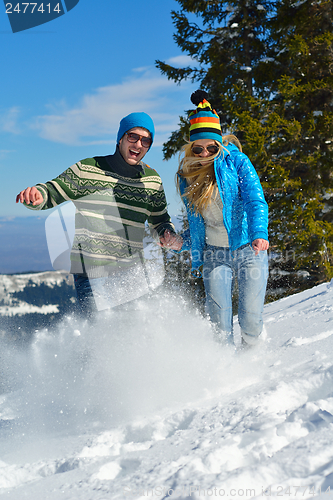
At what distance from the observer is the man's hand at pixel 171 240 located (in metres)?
3.12

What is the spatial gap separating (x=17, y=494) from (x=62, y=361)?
165 cm

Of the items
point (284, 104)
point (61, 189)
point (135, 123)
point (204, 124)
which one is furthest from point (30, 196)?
point (284, 104)

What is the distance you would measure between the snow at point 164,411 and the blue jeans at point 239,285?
0.63 ft

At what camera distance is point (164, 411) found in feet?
6.90

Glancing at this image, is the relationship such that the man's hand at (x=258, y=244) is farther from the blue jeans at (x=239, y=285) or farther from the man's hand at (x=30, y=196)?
the man's hand at (x=30, y=196)

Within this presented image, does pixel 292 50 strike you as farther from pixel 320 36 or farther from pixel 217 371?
pixel 217 371

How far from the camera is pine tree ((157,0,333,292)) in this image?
8023 mm

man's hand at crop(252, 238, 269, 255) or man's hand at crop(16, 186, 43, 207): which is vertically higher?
man's hand at crop(16, 186, 43, 207)

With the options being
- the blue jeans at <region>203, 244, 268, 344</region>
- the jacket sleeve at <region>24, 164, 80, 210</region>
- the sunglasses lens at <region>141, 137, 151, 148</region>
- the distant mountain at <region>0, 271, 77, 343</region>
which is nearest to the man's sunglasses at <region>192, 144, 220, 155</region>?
the sunglasses lens at <region>141, 137, 151, 148</region>

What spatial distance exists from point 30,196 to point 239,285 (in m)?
1.77

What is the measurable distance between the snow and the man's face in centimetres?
125

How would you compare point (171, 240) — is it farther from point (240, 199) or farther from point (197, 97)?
point (197, 97)

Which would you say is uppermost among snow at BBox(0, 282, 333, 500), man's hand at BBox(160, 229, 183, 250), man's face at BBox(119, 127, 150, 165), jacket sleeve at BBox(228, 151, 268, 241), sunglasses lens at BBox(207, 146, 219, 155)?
man's face at BBox(119, 127, 150, 165)

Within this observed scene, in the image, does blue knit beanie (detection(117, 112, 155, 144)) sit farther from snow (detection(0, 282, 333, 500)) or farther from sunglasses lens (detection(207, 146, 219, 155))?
snow (detection(0, 282, 333, 500))
